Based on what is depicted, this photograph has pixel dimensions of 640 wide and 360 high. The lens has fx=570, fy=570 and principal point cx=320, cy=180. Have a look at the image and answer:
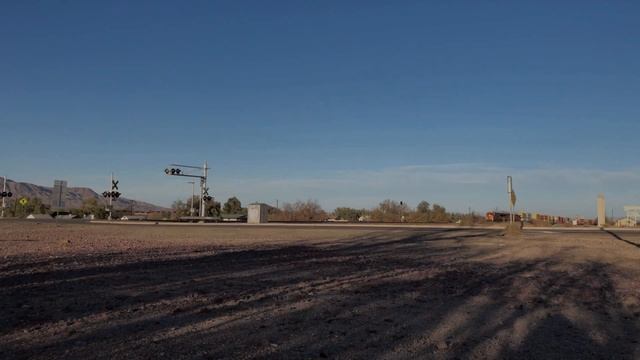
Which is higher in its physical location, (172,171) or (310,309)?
(172,171)

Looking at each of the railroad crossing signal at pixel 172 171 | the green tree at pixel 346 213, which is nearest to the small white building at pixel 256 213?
the railroad crossing signal at pixel 172 171

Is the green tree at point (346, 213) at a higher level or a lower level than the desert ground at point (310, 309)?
higher

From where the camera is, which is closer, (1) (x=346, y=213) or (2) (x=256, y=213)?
(2) (x=256, y=213)

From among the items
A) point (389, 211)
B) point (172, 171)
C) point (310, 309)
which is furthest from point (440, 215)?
point (310, 309)

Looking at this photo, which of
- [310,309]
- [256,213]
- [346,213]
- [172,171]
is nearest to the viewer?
[310,309]

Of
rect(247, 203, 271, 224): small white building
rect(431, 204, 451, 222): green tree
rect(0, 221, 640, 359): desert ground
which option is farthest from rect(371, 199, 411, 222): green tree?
rect(0, 221, 640, 359): desert ground

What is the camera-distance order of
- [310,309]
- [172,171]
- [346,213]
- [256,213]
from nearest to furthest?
[310,309], [256,213], [172,171], [346,213]

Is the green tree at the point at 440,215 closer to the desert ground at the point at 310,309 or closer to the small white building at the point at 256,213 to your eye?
the small white building at the point at 256,213

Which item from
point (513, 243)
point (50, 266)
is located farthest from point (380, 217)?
point (50, 266)

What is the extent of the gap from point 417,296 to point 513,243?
54.8ft

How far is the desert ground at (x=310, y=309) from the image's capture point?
20.0ft

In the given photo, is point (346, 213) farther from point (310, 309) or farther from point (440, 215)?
point (310, 309)

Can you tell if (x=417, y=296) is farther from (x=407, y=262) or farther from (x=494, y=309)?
(x=407, y=262)

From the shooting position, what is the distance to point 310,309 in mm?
8352
